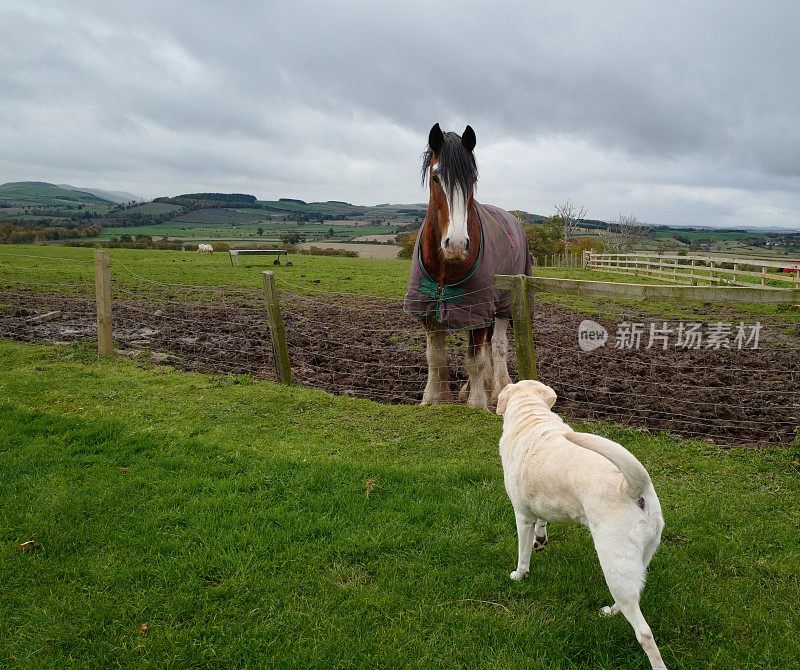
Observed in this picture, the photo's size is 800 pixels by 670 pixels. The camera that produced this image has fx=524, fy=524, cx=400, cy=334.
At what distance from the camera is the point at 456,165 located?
5633 mm

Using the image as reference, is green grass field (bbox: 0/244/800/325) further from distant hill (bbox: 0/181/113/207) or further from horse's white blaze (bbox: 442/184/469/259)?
distant hill (bbox: 0/181/113/207)

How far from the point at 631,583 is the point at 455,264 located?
4124 millimetres

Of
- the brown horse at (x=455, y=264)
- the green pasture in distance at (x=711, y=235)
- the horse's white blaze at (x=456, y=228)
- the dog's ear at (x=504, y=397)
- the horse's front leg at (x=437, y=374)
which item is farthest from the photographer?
the green pasture in distance at (x=711, y=235)

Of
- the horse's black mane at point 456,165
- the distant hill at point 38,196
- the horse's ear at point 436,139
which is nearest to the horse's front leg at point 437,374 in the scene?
the horse's black mane at point 456,165

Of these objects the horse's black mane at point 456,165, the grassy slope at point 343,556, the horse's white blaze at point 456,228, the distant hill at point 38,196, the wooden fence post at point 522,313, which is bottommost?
the grassy slope at point 343,556

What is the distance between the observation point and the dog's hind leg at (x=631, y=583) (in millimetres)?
2334

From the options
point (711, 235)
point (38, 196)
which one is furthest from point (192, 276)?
point (38, 196)

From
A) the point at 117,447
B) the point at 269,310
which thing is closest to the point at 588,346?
the point at 269,310

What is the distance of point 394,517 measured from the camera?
393 cm

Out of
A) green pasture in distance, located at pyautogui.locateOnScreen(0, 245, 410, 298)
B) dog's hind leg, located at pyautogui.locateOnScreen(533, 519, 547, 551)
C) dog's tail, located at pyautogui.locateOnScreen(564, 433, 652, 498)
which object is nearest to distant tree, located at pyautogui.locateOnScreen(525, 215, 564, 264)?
green pasture in distance, located at pyautogui.locateOnScreen(0, 245, 410, 298)

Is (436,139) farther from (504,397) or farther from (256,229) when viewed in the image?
(256,229)

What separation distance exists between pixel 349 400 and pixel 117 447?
2.70 metres

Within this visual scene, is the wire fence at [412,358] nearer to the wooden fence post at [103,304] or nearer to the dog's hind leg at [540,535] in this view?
the wooden fence post at [103,304]

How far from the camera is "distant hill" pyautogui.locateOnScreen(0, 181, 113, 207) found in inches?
5172
